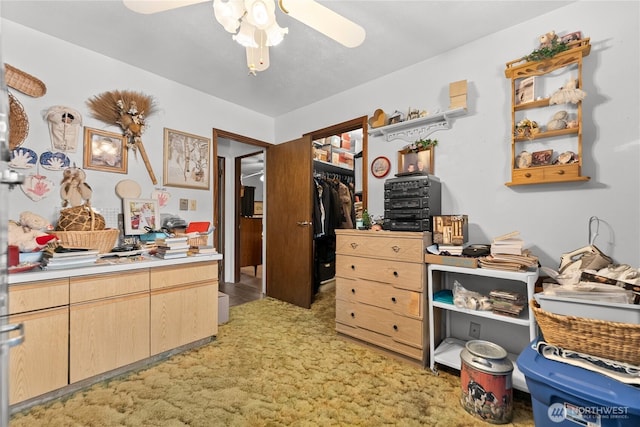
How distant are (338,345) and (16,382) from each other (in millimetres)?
2018

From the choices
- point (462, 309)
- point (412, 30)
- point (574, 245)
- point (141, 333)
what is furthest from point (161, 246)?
point (574, 245)

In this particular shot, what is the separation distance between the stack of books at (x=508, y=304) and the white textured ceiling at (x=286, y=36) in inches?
75.3

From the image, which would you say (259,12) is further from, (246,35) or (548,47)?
(548,47)

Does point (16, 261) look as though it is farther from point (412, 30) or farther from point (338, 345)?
point (412, 30)

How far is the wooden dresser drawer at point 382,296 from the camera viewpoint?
79.7 inches

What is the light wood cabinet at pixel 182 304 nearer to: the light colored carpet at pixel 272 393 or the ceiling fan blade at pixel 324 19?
the light colored carpet at pixel 272 393

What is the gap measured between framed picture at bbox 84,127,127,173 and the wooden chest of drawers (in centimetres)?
206

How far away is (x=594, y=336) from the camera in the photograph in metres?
1.21

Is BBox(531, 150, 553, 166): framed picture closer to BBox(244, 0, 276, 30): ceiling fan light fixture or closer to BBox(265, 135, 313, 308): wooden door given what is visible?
BBox(244, 0, 276, 30): ceiling fan light fixture

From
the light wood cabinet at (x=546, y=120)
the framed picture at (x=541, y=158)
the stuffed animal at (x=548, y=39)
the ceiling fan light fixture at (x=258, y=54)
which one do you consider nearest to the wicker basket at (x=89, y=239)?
the ceiling fan light fixture at (x=258, y=54)

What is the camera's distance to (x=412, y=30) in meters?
2.08

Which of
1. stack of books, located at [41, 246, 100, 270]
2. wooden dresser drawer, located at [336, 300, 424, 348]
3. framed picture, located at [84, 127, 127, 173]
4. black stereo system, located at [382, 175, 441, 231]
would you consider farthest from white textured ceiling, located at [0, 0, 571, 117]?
wooden dresser drawer, located at [336, 300, 424, 348]

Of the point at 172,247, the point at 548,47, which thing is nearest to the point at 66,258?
the point at 172,247

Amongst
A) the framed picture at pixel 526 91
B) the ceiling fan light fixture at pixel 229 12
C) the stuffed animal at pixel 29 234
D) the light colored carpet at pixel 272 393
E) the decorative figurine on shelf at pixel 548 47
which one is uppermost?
the decorative figurine on shelf at pixel 548 47
